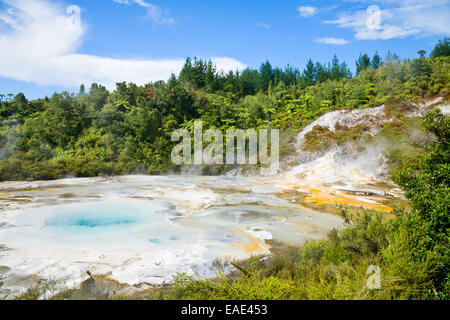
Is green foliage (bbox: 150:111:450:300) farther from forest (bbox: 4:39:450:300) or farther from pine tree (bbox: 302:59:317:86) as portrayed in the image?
pine tree (bbox: 302:59:317:86)

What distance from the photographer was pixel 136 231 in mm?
6996

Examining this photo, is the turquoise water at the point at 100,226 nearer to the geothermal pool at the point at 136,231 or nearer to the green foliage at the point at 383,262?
the geothermal pool at the point at 136,231

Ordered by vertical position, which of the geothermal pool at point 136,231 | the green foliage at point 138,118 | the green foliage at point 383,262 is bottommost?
the geothermal pool at point 136,231

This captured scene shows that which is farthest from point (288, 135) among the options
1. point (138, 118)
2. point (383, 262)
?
point (383, 262)

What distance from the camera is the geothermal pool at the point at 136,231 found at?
4.78 metres

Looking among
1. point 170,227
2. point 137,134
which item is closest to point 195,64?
point 137,134

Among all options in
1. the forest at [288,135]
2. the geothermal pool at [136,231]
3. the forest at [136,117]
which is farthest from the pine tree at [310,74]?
the geothermal pool at [136,231]

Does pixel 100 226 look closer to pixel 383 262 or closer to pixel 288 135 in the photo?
pixel 383 262

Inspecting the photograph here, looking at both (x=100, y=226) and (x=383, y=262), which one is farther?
(x=100, y=226)

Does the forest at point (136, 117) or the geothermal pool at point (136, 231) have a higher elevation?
the forest at point (136, 117)

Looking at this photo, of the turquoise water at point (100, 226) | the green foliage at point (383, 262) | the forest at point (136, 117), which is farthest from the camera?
the forest at point (136, 117)

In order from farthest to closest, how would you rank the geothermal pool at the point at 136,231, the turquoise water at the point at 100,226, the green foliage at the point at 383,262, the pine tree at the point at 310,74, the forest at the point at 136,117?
the pine tree at the point at 310,74 → the forest at the point at 136,117 → the turquoise water at the point at 100,226 → the geothermal pool at the point at 136,231 → the green foliage at the point at 383,262

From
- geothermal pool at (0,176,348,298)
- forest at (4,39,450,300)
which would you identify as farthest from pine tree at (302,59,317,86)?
geothermal pool at (0,176,348,298)

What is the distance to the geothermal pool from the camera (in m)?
4.78
